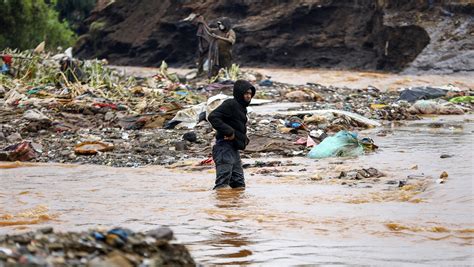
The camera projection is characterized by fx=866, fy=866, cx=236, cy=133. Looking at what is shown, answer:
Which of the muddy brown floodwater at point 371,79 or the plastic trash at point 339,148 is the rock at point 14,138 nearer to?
the plastic trash at point 339,148

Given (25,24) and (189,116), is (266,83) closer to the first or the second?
(189,116)

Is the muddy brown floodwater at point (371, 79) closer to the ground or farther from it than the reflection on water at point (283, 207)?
closer to the ground

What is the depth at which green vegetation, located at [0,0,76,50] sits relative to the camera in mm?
34344

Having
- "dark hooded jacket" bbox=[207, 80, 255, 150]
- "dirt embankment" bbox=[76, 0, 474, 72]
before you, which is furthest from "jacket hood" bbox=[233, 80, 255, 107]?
"dirt embankment" bbox=[76, 0, 474, 72]

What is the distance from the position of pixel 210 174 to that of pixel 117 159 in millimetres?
1918

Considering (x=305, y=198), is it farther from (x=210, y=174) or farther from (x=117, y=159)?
(x=117, y=159)

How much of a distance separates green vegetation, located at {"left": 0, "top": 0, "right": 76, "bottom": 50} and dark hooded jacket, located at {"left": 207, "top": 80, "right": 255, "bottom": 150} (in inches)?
1054

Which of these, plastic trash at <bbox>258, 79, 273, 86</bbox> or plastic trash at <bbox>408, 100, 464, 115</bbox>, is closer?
plastic trash at <bbox>408, 100, 464, 115</bbox>

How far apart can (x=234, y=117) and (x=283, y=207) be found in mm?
1344

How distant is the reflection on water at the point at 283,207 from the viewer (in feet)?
18.4

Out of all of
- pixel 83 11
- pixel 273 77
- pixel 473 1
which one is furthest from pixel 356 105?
pixel 83 11

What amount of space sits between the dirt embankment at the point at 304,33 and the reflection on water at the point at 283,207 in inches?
717

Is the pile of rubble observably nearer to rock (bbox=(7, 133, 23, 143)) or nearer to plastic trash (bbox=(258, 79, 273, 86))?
rock (bbox=(7, 133, 23, 143))

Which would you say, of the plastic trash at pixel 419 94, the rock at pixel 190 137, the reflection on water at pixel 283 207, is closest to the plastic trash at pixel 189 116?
the rock at pixel 190 137
